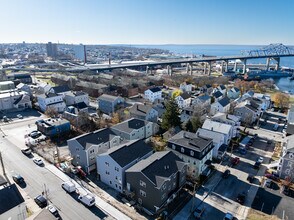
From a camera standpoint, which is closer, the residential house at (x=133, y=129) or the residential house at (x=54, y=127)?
the residential house at (x=133, y=129)

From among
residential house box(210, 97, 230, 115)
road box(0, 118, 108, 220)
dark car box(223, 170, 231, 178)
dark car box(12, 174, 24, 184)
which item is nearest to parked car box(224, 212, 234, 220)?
dark car box(223, 170, 231, 178)

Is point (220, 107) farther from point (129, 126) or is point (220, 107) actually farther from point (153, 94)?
point (129, 126)

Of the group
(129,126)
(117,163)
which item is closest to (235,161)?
(129,126)

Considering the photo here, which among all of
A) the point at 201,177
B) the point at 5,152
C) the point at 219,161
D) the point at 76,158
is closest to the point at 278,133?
the point at 219,161

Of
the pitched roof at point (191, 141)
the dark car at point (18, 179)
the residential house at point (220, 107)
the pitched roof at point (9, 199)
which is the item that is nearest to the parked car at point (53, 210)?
the pitched roof at point (9, 199)

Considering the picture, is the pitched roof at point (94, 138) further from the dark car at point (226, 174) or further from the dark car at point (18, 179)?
the dark car at point (226, 174)
